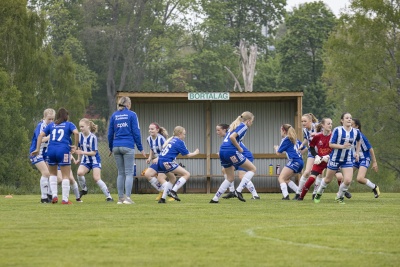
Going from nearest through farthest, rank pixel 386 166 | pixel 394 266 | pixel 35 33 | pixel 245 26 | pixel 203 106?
pixel 394 266 → pixel 203 106 → pixel 35 33 → pixel 386 166 → pixel 245 26

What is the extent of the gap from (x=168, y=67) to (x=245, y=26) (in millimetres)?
6392

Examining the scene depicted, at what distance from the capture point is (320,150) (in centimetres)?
2147

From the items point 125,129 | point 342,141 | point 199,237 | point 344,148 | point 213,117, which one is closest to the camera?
point 199,237

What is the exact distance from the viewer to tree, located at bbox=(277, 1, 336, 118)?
227 feet

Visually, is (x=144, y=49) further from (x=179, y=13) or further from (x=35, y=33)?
(x=35, y=33)

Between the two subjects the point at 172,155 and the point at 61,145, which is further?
the point at 172,155

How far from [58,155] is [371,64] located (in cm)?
3032

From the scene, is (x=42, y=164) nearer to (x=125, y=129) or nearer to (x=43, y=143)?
(x=43, y=143)

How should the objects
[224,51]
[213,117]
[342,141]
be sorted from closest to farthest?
1. [342,141]
2. [213,117]
3. [224,51]

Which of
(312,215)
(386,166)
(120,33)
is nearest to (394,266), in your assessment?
(312,215)

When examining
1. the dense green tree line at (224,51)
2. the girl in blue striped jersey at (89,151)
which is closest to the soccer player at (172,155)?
the girl in blue striped jersey at (89,151)

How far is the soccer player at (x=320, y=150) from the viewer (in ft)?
69.3

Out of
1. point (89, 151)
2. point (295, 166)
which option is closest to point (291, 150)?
point (295, 166)

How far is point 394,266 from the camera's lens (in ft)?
30.8
